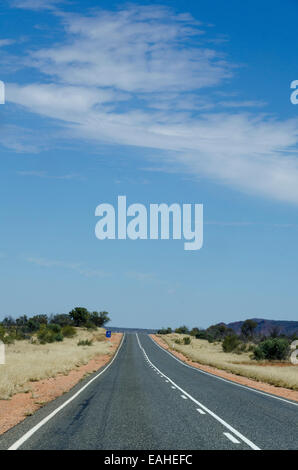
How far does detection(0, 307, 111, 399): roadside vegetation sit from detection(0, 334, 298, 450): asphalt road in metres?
4.77

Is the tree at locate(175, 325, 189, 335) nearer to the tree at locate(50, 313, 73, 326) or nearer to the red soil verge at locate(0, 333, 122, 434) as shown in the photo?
the tree at locate(50, 313, 73, 326)

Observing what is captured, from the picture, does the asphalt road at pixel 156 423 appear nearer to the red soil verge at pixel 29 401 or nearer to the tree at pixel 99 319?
the red soil verge at pixel 29 401

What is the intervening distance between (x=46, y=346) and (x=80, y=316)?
234 feet

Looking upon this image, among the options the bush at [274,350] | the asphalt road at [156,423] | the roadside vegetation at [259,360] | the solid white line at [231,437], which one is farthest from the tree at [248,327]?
the solid white line at [231,437]

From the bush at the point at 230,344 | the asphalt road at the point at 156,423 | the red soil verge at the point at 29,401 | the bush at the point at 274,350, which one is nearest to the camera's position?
the asphalt road at the point at 156,423

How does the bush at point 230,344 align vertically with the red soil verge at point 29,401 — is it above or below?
below

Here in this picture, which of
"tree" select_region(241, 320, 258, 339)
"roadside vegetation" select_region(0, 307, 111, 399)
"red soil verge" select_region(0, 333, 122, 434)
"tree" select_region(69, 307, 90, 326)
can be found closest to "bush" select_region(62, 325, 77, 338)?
"roadside vegetation" select_region(0, 307, 111, 399)

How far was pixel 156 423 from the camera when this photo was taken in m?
11.6

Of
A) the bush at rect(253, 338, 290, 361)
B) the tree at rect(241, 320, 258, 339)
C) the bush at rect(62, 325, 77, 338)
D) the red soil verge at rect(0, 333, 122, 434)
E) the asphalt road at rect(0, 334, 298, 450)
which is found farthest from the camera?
the tree at rect(241, 320, 258, 339)

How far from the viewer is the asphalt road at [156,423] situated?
9.21 metres

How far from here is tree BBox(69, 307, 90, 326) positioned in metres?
144
